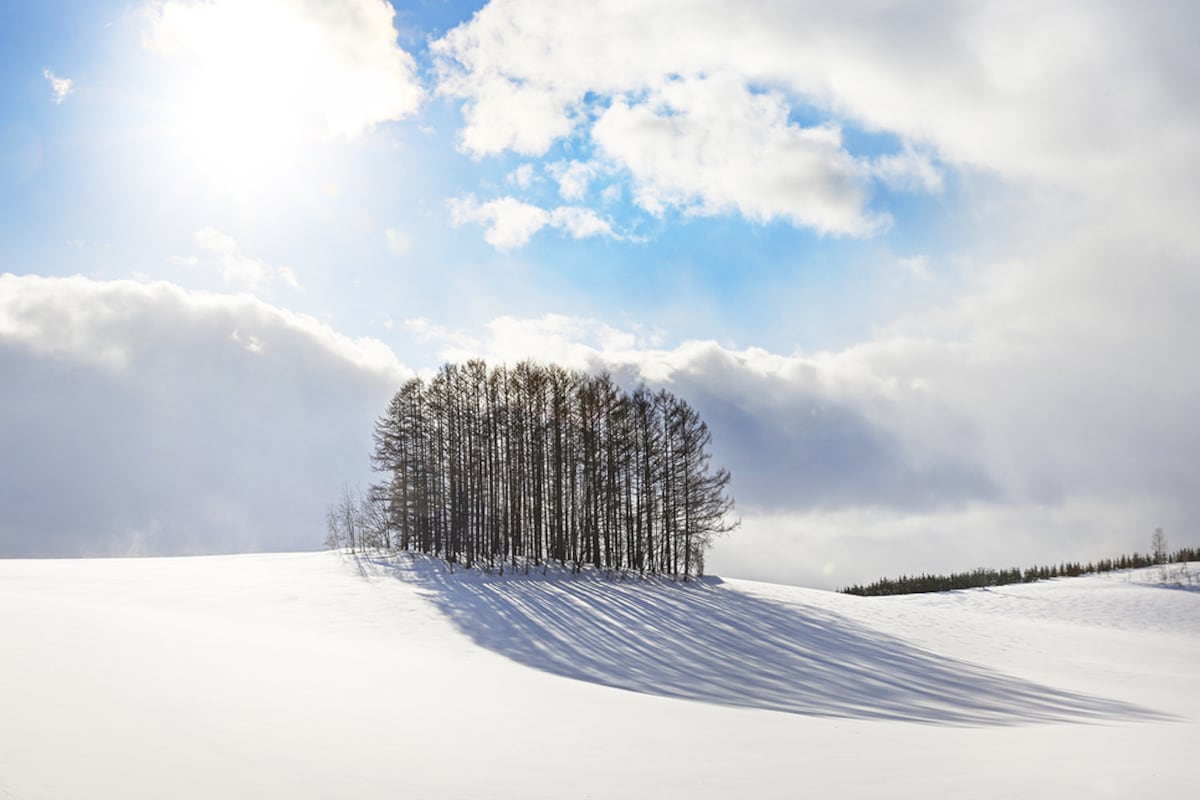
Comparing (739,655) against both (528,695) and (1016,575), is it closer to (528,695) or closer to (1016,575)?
(528,695)

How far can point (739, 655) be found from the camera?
21.0 metres

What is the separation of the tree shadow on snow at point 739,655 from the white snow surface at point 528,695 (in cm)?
14

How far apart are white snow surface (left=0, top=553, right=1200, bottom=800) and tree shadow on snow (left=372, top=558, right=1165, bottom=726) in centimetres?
14

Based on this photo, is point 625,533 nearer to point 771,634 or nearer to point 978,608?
point 771,634

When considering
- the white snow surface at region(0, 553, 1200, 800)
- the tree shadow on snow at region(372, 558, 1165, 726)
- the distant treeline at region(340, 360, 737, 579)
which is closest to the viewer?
the white snow surface at region(0, 553, 1200, 800)

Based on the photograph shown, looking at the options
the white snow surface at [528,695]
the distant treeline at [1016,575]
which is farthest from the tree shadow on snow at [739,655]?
the distant treeline at [1016,575]

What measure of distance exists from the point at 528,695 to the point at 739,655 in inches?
409

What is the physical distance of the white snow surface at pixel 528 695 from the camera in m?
6.29

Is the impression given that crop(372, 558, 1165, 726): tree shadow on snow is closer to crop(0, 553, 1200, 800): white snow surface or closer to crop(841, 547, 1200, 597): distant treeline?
crop(0, 553, 1200, 800): white snow surface

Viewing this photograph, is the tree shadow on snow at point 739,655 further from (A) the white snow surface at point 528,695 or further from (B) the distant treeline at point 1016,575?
(B) the distant treeline at point 1016,575

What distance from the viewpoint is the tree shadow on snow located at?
52.8ft

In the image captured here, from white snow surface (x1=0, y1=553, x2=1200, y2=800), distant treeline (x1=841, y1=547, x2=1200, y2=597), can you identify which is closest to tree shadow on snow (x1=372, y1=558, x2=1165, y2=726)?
white snow surface (x1=0, y1=553, x2=1200, y2=800)

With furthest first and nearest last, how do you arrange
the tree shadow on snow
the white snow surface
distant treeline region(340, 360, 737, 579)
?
distant treeline region(340, 360, 737, 579) < the tree shadow on snow < the white snow surface

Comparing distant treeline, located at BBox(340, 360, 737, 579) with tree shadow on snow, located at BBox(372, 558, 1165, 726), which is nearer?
tree shadow on snow, located at BBox(372, 558, 1165, 726)
